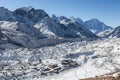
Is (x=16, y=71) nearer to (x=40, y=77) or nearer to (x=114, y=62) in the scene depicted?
(x=40, y=77)

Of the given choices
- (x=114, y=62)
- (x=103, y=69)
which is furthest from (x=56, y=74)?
(x=114, y=62)

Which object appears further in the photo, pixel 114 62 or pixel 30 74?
pixel 114 62

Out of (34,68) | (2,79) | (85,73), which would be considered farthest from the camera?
(34,68)

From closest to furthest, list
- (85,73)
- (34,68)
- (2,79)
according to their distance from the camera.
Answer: (2,79) → (85,73) → (34,68)

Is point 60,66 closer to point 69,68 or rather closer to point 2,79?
point 69,68

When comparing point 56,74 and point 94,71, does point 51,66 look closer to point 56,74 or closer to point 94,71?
point 56,74

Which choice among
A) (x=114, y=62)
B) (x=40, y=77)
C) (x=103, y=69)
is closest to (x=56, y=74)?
(x=40, y=77)

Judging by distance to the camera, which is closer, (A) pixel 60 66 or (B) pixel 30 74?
(B) pixel 30 74
